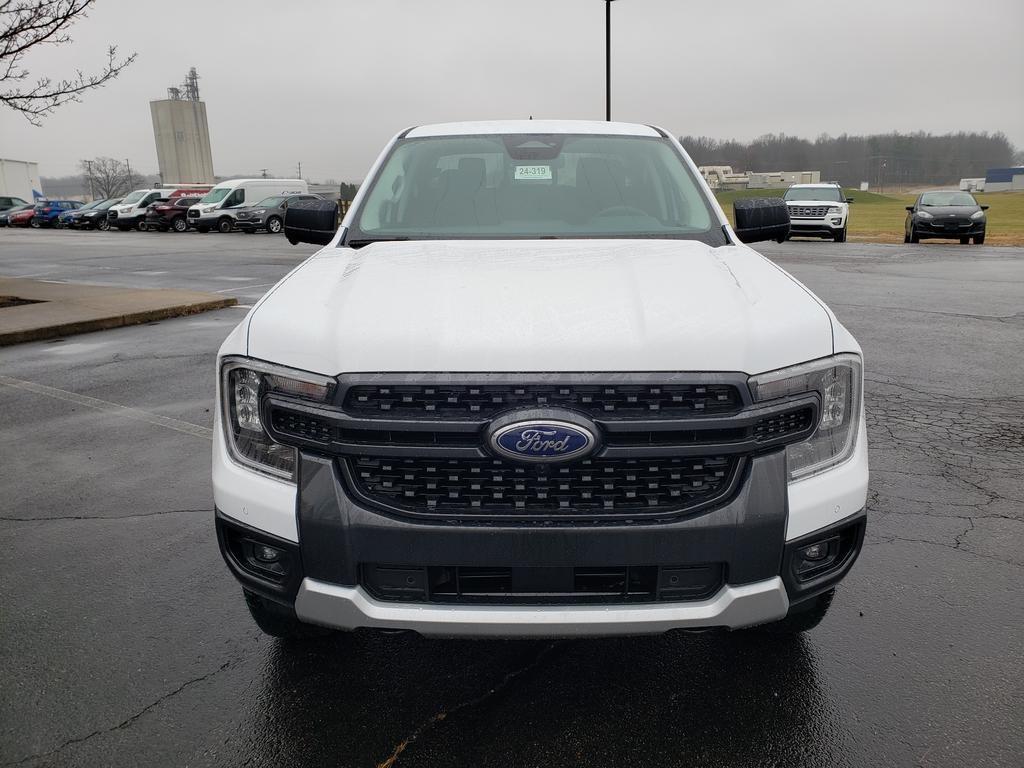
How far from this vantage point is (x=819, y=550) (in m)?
2.35

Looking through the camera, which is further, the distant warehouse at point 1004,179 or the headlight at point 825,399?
the distant warehouse at point 1004,179

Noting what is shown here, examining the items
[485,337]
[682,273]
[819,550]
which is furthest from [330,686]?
[682,273]

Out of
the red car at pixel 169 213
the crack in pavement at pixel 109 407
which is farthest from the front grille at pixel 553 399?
the red car at pixel 169 213

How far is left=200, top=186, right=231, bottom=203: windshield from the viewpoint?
36.5 meters

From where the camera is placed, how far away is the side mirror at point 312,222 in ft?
13.0

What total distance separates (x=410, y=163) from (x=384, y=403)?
226 cm

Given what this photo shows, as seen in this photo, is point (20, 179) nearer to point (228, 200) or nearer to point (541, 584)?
point (228, 200)

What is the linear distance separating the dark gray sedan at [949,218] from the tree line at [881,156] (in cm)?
9397

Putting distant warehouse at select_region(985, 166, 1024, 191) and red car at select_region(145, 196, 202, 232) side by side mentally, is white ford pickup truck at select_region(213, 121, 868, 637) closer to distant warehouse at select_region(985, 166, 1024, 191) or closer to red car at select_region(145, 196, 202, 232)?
red car at select_region(145, 196, 202, 232)

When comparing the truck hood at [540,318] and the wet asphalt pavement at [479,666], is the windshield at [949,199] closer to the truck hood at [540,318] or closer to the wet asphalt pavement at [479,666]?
the wet asphalt pavement at [479,666]

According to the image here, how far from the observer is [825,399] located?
232cm

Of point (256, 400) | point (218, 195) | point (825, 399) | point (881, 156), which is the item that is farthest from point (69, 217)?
point (881, 156)

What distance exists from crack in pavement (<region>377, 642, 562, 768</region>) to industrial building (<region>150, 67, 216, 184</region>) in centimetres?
13964

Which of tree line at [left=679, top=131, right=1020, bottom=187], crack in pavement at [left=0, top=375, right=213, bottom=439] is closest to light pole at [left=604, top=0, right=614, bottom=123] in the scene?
crack in pavement at [left=0, top=375, right=213, bottom=439]
